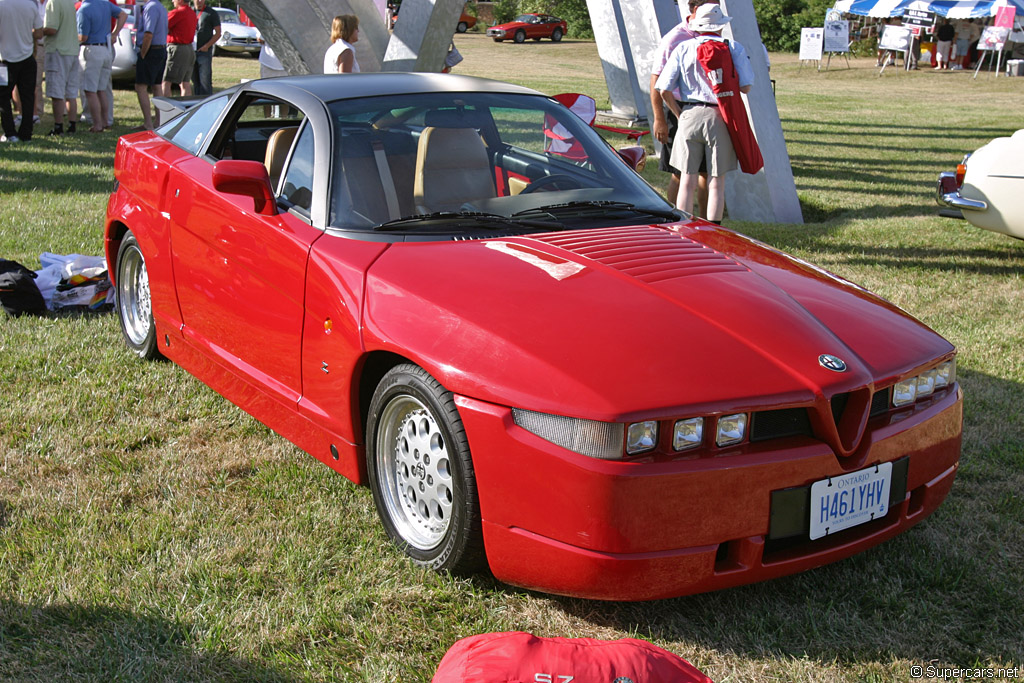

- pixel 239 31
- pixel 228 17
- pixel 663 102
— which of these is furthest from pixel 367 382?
pixel 228 17

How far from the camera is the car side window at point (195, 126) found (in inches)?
173

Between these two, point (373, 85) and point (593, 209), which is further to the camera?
point (373, 85)

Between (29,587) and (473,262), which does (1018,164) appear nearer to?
(473,262)

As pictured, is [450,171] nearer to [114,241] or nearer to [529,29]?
[114,241]

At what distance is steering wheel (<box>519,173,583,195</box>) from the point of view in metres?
3.84

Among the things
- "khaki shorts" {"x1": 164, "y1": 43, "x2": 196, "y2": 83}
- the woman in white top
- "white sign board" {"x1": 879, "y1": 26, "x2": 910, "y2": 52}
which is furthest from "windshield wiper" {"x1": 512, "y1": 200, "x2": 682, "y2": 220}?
"white sign board" {"x1": 879, "y1": 26, "x2": 910, "y2": 52}

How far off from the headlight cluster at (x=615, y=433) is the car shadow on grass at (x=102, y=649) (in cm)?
91

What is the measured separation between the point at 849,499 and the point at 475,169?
6.37ft

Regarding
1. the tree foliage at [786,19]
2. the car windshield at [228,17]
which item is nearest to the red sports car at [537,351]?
the car windshield at [228,17]

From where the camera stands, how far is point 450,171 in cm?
375

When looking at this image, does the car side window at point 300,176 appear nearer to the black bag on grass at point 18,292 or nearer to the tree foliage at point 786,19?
the black bag on grass at point 18,292

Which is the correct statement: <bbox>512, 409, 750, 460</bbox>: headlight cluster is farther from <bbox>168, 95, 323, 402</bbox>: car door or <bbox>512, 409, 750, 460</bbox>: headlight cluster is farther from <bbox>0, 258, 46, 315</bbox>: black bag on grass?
<bbox>0, 258, 46, 315</bbox>: black bag on grass

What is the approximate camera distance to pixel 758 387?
254 cm

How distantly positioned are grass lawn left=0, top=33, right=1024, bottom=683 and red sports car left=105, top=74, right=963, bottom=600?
0.20 meters
